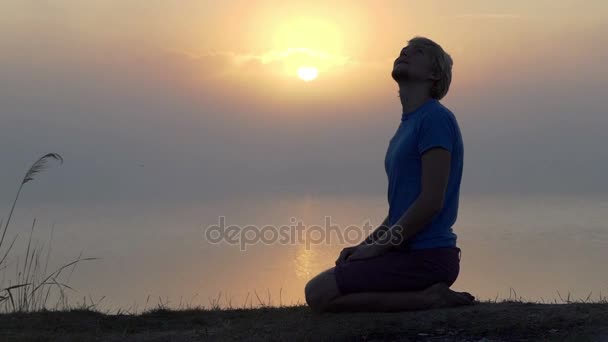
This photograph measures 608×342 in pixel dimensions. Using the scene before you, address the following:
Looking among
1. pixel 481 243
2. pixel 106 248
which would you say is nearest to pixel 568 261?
pixel 481 243

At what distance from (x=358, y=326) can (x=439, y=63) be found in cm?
178

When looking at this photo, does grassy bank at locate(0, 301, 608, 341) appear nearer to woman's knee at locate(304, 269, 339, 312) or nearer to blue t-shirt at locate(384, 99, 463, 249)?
woman's knee at locate(304, 269, 339, 312)

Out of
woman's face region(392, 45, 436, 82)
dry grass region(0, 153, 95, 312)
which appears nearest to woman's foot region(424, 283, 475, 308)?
woman's face region(392, 45, 436, 82)

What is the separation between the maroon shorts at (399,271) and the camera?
4.03m

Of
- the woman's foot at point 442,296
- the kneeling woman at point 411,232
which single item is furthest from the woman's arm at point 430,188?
the woman's foot at point 442,296

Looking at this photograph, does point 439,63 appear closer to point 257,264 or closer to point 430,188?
point 430,188

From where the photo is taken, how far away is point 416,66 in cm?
412

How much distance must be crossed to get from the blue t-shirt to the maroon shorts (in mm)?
72

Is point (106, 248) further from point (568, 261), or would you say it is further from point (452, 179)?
point (452, 179)

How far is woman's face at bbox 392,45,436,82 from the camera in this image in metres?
4.12

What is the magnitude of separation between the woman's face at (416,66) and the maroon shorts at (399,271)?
3.75ft

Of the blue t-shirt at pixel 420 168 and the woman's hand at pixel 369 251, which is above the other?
the blue t-shirt at pixel 420 168
